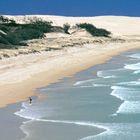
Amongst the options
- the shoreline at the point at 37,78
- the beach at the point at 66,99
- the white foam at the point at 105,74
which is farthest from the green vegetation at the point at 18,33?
the white foam at the point at 105,74

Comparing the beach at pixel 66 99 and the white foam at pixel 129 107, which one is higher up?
the beach at pixel 66 99

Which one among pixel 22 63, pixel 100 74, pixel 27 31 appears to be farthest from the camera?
pixel 27 31

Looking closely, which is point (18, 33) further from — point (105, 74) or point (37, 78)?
point (37, 78)

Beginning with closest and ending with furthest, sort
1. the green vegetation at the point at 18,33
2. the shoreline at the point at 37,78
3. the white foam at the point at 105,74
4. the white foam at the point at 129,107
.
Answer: the white foam at the point at 129,107
the shoreline at the point at 37,78
the white foam at the point at 105,74
the green vegetation at the point at 18,33

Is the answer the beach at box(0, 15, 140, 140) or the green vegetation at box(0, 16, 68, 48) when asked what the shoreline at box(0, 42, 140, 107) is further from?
the green vegetation at box(0, 16, 68, 48)

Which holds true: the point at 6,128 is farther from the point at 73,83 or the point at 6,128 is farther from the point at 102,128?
the point at 73,83

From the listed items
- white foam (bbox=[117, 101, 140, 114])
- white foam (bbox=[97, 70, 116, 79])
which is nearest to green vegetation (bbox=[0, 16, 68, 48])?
white foam (bbox=[97, 70, 116, 79])

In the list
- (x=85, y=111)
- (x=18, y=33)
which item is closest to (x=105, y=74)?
(x=85, y=111)

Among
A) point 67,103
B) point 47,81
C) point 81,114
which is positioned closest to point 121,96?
point 67,103

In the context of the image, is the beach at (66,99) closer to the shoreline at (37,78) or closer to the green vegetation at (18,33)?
the shoreline at (37,78)
